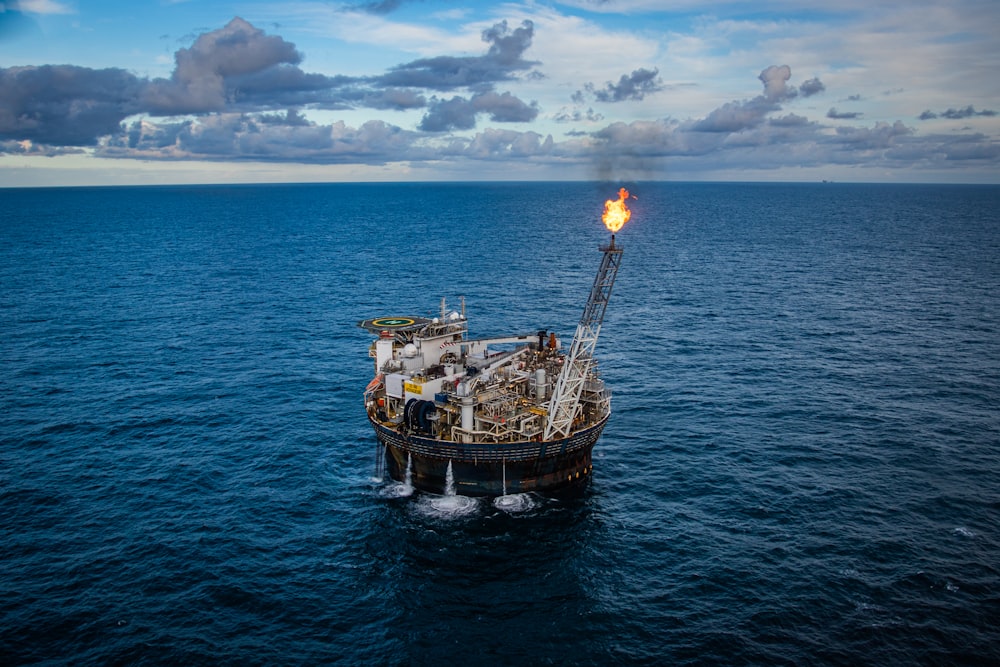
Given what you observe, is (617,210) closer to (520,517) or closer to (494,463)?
(494,463)

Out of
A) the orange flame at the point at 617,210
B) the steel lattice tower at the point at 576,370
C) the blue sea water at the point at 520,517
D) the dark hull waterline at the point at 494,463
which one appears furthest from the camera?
the steel lattice tower at the point at 576,370

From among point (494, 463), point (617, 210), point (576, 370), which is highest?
point (617, 210)

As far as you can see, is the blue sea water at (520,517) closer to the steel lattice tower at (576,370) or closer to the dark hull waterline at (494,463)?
the dark hull waterline at (494,463)

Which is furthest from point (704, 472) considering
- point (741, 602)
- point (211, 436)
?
point (211, 436)

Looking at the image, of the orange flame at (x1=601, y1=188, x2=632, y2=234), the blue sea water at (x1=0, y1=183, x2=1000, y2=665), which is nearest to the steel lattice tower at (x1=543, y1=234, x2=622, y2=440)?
the orange flame at (x1=601, y1=188, x2=632, y2=234)

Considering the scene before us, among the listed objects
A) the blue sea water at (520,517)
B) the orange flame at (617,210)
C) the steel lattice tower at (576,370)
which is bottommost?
the blue sea water at (520,517)

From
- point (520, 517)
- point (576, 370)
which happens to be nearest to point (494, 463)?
point (520, 517)

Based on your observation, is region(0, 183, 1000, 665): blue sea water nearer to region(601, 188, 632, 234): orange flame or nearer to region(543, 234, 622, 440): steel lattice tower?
region(601, 188, 632, 234): orange flame

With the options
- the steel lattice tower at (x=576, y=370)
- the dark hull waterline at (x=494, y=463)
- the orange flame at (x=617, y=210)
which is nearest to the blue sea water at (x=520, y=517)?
the dark hull waterline at (x=494, y=463)

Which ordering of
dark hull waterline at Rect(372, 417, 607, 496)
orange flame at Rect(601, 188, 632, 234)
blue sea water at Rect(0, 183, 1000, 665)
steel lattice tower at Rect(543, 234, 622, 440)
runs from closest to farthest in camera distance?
blue sea water at Rect(0, 183, 1000, 665) < orange flame at Rect(601, 188, 632, 234) < dark hull waterline at Rect(372, 417, 607, 496) < steel lattice tower at Rect(543, 234, 622, 440)
